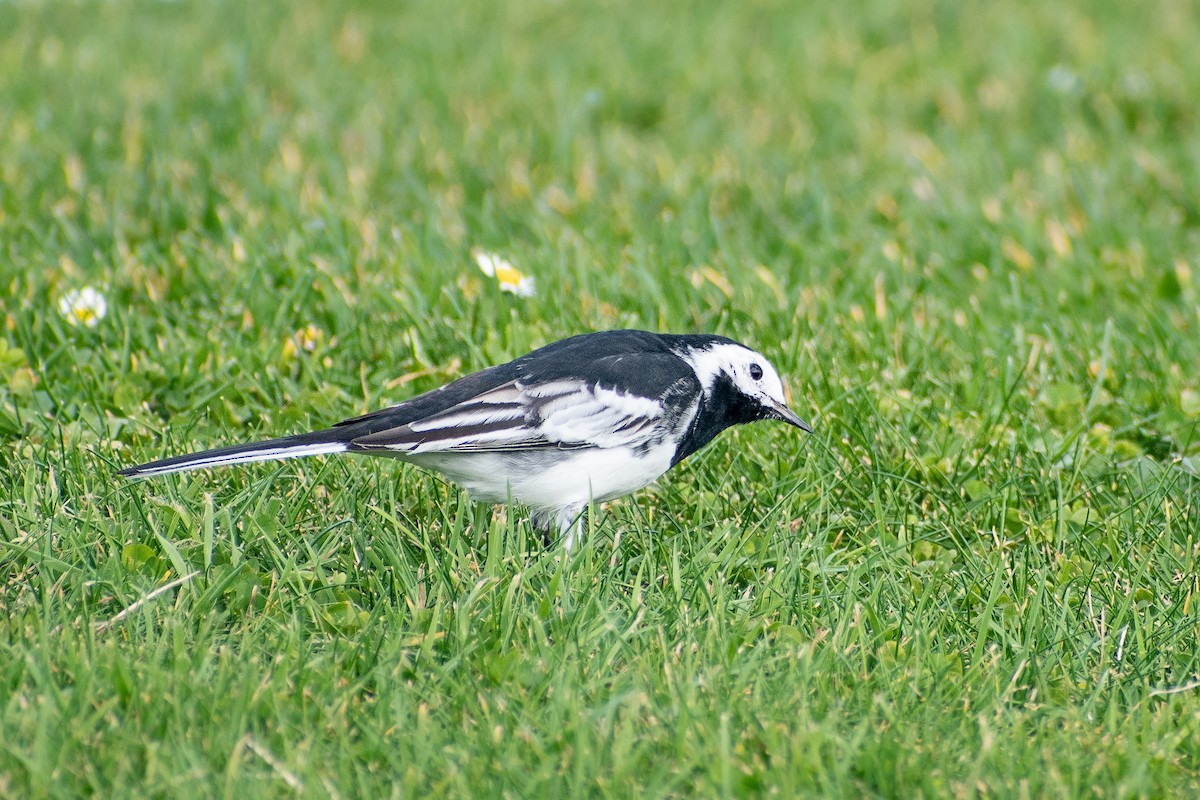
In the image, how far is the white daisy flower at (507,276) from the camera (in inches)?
219

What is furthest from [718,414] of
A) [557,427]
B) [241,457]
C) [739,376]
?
[241,457]

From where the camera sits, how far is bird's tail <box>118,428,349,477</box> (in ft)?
12.1

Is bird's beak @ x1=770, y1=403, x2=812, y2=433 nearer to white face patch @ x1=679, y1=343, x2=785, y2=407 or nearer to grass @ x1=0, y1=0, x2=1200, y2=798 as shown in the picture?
white face patch @ x1=679, y1=343, x2=785, y2=407

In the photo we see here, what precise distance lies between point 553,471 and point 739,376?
2.25 ft

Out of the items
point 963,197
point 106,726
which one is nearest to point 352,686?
point 106,726

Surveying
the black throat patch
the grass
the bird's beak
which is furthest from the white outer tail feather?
the bird's beak

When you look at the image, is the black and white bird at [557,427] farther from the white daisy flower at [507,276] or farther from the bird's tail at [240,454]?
the white daisy flower at [507,276]

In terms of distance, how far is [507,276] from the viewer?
18.3 feet

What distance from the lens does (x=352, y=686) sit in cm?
316

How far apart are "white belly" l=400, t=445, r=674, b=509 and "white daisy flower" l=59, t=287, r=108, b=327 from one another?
1.88m

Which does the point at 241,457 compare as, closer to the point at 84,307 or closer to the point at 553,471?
the point at 553,471

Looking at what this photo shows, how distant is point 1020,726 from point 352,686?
58.7 inches

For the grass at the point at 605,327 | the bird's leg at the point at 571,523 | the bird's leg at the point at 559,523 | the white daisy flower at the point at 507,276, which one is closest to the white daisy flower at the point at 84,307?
the grass at the point at 605,327

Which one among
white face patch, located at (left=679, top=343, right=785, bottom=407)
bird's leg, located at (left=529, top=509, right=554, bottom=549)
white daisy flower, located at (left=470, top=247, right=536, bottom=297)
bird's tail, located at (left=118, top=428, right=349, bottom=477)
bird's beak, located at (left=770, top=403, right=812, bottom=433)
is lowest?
bird's leg, located at (left=529, top=509, right=554, bottom=549)
